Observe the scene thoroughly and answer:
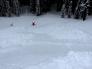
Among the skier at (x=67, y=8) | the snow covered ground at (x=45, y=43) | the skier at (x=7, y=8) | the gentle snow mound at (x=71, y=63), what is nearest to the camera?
the gentle snow mound at (x=71, y=63)

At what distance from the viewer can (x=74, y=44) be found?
828cm

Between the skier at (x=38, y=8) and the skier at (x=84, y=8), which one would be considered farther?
the skier at (x=38, y=8)

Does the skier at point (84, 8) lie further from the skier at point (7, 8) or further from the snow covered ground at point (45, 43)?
the skier at point (7, 8)

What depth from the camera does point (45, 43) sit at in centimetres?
841

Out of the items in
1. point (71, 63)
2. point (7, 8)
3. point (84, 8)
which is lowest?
point (71, 63)

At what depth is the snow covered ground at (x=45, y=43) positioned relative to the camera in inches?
272

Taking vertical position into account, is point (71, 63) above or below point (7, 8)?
below

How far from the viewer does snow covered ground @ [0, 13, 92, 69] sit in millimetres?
6898

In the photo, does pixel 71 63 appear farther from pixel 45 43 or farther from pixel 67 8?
pixel 67 8

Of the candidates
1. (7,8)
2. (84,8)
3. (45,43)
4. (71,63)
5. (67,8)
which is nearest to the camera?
(71,63)

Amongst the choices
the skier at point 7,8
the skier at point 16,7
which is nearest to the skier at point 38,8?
the skier at point 16,7

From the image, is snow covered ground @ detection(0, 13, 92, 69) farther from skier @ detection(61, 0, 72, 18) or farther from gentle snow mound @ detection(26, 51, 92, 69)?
skier @ detection(61, 0, 72, 18)

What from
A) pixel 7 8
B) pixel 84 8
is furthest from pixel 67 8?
pixel 7 8

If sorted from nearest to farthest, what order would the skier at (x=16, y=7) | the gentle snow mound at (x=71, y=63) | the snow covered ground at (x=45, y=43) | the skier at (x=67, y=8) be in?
1. the gentle snow mound at (x=71, y=63)
2. the snow covered ground at (x=45, y=43)
3. the skier at (x=67, y=8)
4. the skier at (x=16, y=7)
